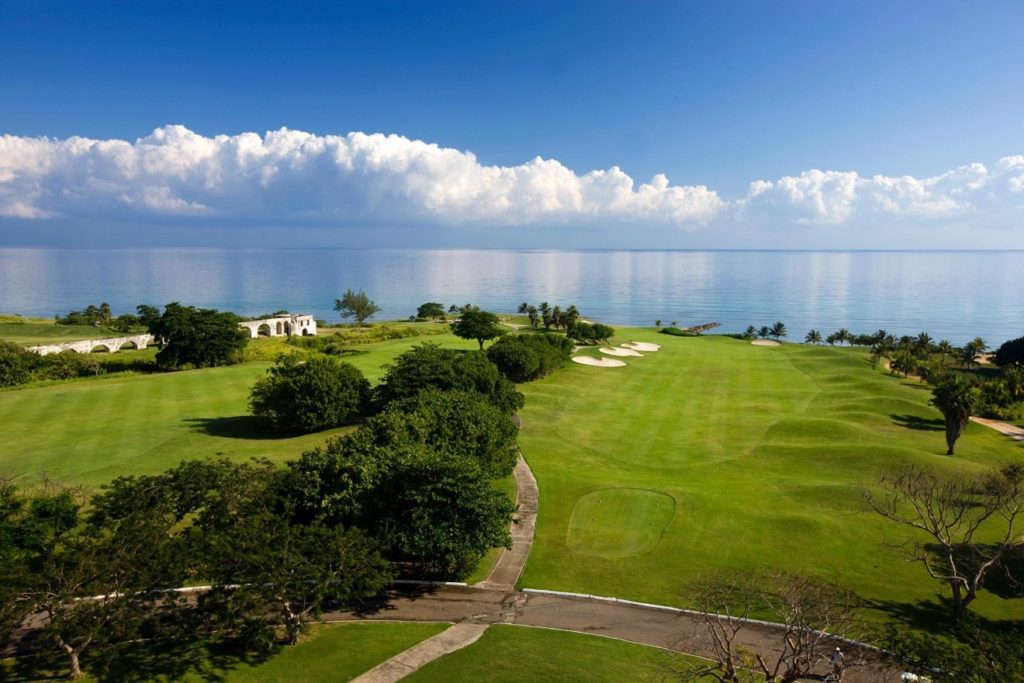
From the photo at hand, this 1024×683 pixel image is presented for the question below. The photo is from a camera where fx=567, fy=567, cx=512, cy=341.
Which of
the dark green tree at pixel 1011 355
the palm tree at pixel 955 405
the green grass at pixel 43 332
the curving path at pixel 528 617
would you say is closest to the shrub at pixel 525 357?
the palm tree at pixel 955 405

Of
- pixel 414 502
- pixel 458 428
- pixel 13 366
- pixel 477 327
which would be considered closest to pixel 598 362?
pixel 477 327

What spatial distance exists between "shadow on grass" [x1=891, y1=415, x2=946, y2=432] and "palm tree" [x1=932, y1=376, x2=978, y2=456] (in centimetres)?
857

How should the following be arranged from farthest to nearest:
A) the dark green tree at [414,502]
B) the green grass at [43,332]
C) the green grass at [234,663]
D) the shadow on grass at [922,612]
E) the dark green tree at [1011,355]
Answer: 1. the dark green tree at [1011,355]
2. the green grass at [43,332]
3. the dark green tree at [414,502]
4. the shadow on grass at [922,612]
5. the green grass at [234,663]

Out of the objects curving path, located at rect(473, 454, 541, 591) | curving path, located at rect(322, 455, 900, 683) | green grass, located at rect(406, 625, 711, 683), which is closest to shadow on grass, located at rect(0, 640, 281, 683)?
curving path, located at rect(322, 455, 900, 683)

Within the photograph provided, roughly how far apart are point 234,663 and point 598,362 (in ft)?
212

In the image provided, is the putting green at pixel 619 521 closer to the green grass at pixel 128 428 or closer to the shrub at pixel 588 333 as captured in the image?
the green grass at pixel 128 428

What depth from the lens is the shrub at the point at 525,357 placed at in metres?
63.5

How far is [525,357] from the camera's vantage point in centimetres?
6344

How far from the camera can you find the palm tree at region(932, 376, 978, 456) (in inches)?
1738

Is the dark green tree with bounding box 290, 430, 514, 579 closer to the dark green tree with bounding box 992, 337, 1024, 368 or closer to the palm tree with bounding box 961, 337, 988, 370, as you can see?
the palm tree with bounding box 961, 337, 988, 370

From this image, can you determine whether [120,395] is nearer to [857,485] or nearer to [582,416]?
[582,416]

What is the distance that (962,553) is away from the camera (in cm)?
2855

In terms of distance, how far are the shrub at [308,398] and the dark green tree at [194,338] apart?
28.7 metres

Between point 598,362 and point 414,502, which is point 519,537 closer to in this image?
point 414,502
